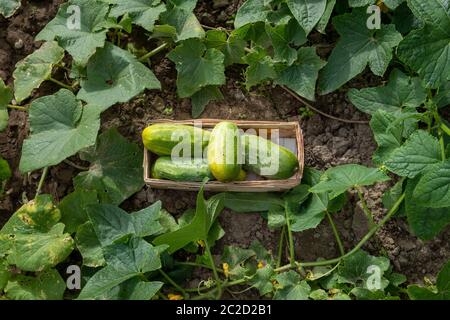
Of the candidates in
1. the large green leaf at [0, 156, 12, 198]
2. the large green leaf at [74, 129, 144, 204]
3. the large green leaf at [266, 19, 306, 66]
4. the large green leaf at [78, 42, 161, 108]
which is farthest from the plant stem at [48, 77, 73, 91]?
the large green leaf at [266, 19, 306, 66]

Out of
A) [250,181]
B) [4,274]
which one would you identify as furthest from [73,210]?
[250,181]

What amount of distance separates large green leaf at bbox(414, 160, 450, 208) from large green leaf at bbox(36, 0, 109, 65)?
1.42m

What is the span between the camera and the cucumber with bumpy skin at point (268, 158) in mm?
2662

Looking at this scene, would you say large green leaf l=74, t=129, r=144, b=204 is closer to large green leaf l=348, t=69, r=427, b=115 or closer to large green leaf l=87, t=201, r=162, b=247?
large green leaf l=87, t=201, r=162, b=247

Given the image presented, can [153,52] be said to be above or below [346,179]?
above

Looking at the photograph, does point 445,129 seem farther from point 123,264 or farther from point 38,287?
point 38,287

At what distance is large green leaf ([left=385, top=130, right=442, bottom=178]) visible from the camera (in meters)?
2.43

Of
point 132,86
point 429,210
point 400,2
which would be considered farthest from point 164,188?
point 400,2

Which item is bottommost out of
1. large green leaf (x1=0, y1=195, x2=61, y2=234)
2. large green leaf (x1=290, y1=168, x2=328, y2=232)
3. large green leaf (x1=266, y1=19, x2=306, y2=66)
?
large green leaf (x1=0, y1=195, x2=61, y2=234)

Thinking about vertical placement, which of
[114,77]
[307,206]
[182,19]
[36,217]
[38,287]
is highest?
[182,19]

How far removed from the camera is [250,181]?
8.82 ft

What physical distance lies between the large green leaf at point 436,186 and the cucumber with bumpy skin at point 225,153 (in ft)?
2.36

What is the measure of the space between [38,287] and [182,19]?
51.1 inches

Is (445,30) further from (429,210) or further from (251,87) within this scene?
(251,87)
